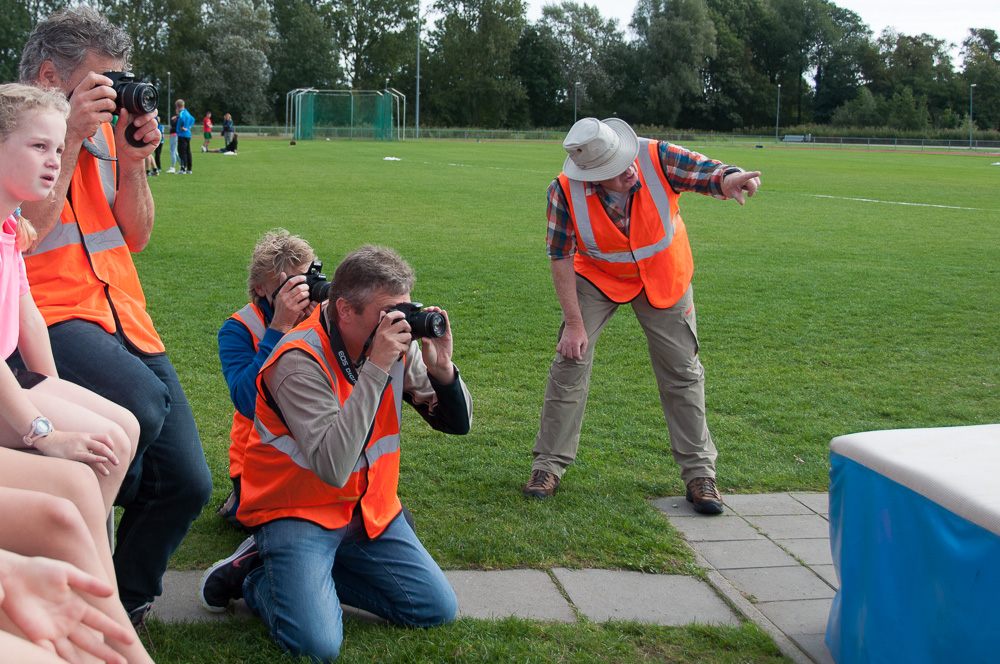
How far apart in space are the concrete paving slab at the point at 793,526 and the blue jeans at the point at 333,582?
5.36 ft

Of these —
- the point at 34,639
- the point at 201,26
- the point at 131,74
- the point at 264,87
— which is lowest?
the point at 34,639

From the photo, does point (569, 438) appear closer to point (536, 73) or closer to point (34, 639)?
point (34, 639)

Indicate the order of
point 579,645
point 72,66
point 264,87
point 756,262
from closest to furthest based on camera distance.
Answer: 1. point 72,66
2. point 579,645
3. point 756,262
4. point 264,87

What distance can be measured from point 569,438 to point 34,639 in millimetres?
3074

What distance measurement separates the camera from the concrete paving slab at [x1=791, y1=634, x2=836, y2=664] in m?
2.92

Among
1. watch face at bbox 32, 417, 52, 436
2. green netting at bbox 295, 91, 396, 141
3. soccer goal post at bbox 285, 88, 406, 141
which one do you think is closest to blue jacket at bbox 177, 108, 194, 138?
watch face at bbox 32, 417, 52, 436

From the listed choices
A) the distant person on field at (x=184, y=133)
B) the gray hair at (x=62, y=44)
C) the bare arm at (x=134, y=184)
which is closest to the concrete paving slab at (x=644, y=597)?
the bare arm at (x=134, y=184)

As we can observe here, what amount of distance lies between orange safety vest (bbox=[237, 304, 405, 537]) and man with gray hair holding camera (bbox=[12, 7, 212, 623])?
0.77ft

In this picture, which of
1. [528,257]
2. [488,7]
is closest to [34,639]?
[528,257]

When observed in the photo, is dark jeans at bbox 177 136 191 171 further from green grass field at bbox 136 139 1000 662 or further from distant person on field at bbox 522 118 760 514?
distant person on field at bbox 522 118 760 514

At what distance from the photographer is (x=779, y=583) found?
345 centimetres

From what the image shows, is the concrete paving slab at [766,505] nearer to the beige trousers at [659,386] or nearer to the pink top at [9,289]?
the beige trousers at [659,386]

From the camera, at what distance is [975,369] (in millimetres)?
6551

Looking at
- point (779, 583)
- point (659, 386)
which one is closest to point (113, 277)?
point (659, 386)
